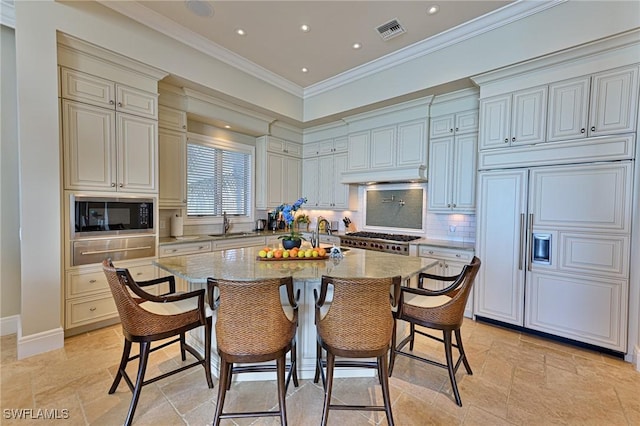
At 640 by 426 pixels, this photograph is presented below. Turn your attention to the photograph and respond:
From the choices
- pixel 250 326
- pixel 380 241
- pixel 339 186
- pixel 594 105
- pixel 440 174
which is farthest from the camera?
pixel 339 186

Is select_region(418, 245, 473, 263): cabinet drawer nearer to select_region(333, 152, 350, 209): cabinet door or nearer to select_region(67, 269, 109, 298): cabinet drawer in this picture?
select_region(333, 152, 350, 209): cabinet door

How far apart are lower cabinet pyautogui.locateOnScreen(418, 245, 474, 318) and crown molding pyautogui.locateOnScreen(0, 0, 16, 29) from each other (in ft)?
17.1

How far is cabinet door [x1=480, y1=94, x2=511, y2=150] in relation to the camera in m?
3.16

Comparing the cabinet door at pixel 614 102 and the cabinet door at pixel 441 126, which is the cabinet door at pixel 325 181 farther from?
the cabinet door at pixel 614 102

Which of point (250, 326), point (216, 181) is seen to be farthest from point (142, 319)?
point (216, 181)

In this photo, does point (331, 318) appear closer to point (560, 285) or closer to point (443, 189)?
point (560, 285)

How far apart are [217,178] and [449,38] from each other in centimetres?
397

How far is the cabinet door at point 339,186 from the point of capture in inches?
200

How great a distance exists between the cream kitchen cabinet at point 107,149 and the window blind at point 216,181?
1.11m

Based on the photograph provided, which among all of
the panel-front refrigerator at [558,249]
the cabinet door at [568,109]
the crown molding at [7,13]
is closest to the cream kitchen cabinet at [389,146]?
the panel-front refrigerator at [558,249]

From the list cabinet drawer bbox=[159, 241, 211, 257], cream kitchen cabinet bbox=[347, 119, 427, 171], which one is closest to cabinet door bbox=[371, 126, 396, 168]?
cream kitchen cabinet bbox=[347, 119, 427, 171]

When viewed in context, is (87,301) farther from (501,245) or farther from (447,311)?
(501,245)

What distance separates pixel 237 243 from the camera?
434 cm

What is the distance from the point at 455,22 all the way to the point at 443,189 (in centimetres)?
203
